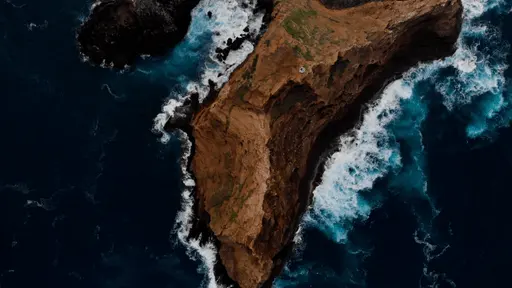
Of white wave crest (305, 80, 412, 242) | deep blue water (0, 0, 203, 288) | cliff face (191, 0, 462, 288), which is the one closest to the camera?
cliff face (191, 0, 462, 288)

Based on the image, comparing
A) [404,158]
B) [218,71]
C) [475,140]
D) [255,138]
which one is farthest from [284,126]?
[475,140]

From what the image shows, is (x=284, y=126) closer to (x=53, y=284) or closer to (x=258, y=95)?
(x=258, y=95)

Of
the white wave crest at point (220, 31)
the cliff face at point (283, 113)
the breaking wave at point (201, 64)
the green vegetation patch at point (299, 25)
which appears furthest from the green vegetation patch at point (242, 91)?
the green vegetation patch at point (299, 25)

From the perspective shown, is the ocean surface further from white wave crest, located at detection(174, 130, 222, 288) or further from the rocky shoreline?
the rocky shoreline

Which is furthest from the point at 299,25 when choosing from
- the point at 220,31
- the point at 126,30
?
the point at 126,30

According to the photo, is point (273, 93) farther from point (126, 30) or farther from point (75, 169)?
point (75, 169)

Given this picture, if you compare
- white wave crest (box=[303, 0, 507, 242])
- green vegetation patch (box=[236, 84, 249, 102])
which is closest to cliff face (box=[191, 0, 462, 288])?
green vegetation patch (box=[236, 84, 249, 102])
